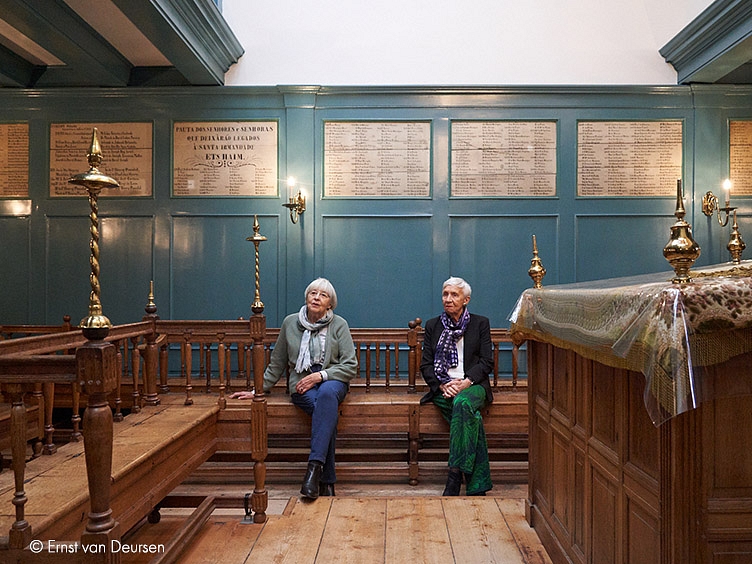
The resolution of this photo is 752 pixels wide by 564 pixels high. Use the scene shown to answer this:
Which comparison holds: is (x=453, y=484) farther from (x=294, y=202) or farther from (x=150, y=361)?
(x=294, y=202)

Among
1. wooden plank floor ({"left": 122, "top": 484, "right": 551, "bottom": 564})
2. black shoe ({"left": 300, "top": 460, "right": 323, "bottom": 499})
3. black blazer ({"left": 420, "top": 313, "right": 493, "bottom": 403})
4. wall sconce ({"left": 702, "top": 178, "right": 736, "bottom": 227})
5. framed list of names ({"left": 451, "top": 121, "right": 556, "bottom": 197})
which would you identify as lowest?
wooden plank floor ({"left": 122, "top": 484, "right": 551, "bottom": 564})

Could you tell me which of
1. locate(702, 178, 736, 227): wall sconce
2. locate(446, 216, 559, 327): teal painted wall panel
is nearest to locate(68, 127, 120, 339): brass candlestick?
locate(446, 216, 559, 327): teal painted wall panel

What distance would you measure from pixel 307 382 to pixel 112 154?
3450 mm

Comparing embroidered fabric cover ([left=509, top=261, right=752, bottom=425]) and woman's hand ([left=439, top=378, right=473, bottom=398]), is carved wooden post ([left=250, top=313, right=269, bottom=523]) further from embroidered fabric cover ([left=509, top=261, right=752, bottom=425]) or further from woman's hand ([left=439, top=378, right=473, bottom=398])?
embroidered fabric cover ([left=509, top=261, right=752, bottom=425])

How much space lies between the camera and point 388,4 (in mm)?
5805

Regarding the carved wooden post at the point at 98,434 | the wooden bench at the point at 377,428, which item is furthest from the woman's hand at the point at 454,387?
the carved wooden post at the point at 98,434

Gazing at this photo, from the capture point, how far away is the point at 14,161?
5.83 m

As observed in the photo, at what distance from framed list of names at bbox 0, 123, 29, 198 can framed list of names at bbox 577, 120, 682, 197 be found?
5.48 m

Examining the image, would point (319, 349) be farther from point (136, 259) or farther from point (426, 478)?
point (136, 259)

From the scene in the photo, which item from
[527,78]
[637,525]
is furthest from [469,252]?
[637,525]

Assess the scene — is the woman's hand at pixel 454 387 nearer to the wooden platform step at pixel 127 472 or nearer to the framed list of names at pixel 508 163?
the wooden platform step at pixel 127 472

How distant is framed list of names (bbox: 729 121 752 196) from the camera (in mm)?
5664

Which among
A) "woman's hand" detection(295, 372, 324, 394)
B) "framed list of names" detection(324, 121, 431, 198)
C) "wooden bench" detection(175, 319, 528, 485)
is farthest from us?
"framed list of names" detection(324, 121, 431, 198)

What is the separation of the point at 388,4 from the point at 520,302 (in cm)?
400
